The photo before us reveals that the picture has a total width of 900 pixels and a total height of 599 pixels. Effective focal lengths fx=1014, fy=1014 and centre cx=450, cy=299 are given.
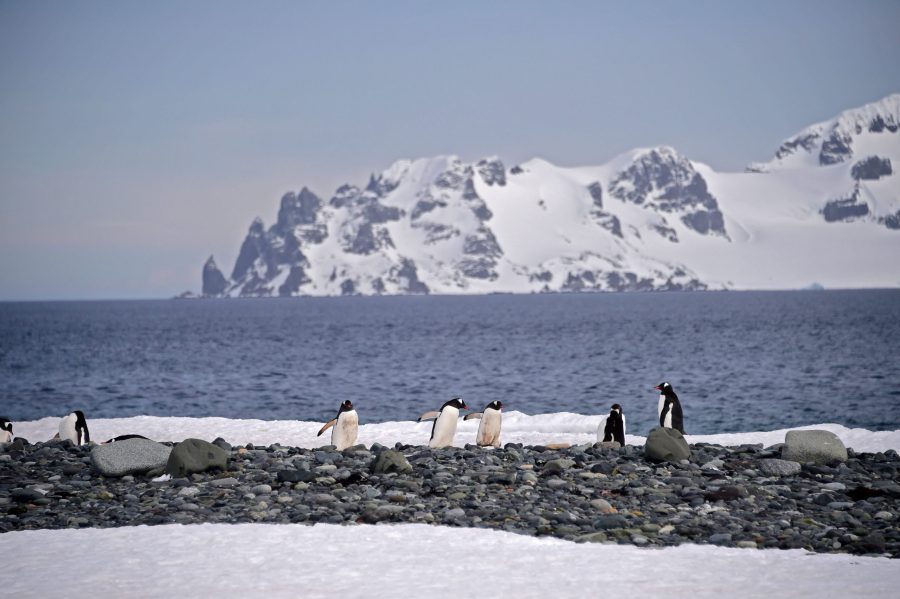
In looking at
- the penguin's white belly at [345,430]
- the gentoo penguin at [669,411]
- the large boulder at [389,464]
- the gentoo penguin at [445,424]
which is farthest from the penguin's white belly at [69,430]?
the gentoo penguin at [669,411]

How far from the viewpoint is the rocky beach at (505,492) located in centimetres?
1305

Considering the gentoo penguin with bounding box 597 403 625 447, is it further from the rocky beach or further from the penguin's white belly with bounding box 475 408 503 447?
the rocky beach

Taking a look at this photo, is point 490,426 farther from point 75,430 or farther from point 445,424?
point 75,430

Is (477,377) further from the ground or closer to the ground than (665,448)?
closer to the ground

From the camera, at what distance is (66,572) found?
428 inches

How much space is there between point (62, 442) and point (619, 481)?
11722 millimetres

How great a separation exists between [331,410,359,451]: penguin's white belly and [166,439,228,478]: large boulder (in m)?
5.35

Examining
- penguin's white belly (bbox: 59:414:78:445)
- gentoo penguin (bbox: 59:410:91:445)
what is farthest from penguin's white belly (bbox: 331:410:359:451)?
penguin's white belly (bbox: 59:414:78:445)

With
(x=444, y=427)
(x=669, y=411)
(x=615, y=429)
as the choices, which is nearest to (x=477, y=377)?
(x=669, y=411)

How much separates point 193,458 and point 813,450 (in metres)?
10.5

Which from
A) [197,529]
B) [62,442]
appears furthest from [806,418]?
[197,529]

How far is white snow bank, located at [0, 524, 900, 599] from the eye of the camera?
33.4 ft

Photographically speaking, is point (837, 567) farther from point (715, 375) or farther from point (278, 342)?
point (278, 342)

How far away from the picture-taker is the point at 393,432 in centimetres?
2564
